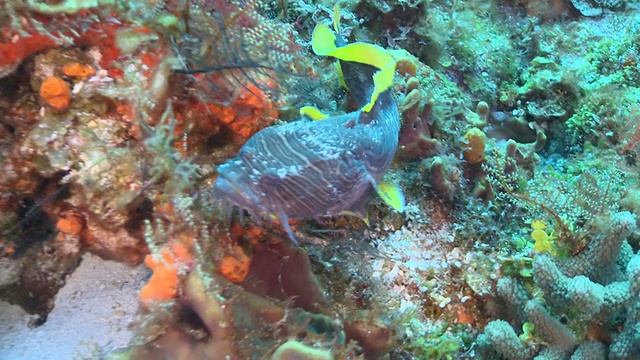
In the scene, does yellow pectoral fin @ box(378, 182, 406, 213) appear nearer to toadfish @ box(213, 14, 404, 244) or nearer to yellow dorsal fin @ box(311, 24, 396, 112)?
toadfish @ box(213, 14, 404, 244)

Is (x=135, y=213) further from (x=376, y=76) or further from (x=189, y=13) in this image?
(x=376, y=76)

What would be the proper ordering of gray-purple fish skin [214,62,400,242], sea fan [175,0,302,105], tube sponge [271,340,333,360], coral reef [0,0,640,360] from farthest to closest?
sea fan [175,0,302,105] < coral reef [0,0,640,360] < gray-purple fish skin [214,62,400,242] < tube sponge [271,340,333,360]

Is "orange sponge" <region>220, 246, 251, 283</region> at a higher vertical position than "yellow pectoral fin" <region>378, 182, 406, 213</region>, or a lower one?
lower

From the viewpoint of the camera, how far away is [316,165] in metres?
2.33

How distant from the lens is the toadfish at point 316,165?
7.29ft

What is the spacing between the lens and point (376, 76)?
3041 mm

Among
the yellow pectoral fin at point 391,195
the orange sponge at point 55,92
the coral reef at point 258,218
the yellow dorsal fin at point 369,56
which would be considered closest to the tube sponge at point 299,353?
the coral reef at point 258,218

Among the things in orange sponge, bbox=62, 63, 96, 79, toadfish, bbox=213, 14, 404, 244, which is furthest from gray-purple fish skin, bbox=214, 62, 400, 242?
orange sponge, bbox=62, 63, 96, 79

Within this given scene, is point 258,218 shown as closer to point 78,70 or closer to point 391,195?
point 391,195

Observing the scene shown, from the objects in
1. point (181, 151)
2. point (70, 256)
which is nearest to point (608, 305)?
point (181, 151)

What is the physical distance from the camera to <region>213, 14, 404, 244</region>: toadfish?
87.4 inches

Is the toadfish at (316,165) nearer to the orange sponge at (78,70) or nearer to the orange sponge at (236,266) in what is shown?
the orange sponge at (236,266)

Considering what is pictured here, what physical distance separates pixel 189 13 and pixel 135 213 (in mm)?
1264

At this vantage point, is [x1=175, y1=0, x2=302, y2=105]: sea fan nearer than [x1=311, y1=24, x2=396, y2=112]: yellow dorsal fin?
Yes
